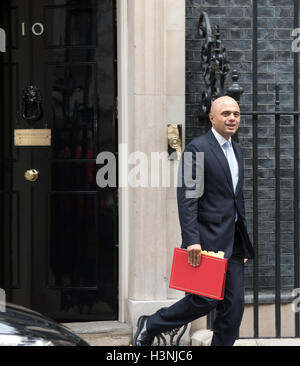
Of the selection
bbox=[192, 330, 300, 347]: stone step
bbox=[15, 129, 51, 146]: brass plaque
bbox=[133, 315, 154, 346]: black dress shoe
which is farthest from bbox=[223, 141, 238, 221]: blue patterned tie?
bbox=[15, 129, 51, 146]: brass plaque

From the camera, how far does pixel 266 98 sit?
7340mm

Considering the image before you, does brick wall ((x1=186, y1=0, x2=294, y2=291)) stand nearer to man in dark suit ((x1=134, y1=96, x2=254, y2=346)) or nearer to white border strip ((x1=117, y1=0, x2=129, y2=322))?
white border strip ((x1=117, y1=0, x2=129, y2=322))

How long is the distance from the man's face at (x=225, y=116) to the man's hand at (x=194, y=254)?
828mm

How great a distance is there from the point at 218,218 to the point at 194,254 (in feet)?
1.01

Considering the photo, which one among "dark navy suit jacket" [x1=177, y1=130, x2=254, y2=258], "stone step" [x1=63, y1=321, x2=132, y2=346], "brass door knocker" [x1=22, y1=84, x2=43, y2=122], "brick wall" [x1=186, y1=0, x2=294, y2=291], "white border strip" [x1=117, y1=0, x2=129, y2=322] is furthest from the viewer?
"brick wall" [x1=186, y1=0, x2=294, y2=291]

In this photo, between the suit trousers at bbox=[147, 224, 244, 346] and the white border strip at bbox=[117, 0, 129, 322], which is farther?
the white border strip at bbox=[117, 0, 129, 322]

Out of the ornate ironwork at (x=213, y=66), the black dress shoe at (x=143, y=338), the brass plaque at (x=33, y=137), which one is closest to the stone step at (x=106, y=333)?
the black dress shoe at (x=143, y=338)

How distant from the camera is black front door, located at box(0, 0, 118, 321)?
23.7 feet

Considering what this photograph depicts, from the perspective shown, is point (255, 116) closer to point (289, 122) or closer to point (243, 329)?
point (289, 122)

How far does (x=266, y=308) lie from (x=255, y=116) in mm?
1760

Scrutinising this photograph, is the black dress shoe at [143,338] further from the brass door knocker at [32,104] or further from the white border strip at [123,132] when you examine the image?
the brass door knocker at [32,104]

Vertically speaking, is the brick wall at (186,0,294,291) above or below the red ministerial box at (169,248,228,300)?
above

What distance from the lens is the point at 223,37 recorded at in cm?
729

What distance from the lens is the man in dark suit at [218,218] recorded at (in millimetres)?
5543
